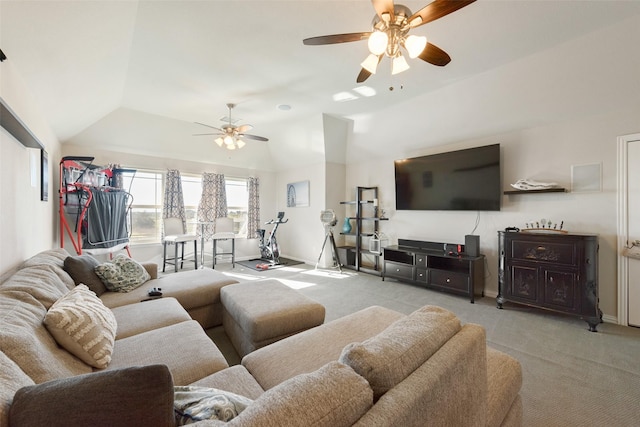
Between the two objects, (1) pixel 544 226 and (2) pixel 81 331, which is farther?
(1) pixel 544 226

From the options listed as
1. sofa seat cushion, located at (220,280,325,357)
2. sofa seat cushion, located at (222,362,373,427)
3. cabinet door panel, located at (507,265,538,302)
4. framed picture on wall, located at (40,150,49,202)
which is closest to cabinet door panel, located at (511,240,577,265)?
cabinet door panel, located at (507,265,538,302)

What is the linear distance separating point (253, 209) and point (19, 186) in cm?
462

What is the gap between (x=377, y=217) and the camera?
211 inches

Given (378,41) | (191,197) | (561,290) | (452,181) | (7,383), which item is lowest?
(561,290)

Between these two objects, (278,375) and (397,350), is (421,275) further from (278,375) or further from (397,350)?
(397,350)

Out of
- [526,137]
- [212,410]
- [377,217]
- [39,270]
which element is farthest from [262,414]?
[377,217]

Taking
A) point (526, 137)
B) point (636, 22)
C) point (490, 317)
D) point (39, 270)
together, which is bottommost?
point (490, 317)

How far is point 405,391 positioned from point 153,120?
5.75 m

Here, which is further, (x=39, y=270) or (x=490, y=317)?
(x=490, y=317)

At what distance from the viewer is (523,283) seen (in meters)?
3.19

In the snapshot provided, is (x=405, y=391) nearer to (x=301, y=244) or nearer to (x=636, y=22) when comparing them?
(x=636, y=22)

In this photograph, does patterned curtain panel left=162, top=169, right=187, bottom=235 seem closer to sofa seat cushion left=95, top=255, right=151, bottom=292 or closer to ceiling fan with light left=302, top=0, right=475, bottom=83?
sofa seat cushion left=95, top=255, right=151, bottom=292

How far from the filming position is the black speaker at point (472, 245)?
12.3ft

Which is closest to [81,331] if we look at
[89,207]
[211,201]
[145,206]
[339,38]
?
[339,38]
